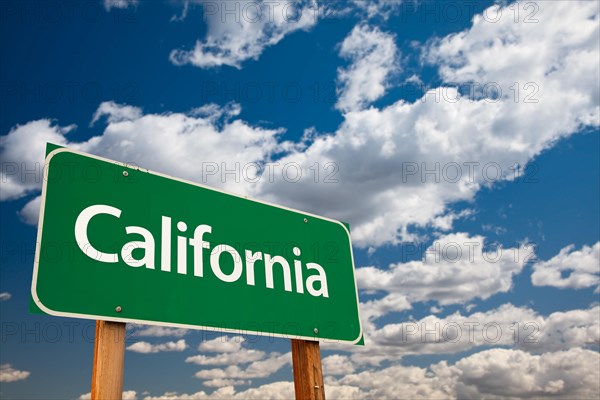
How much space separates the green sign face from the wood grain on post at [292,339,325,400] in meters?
0.15

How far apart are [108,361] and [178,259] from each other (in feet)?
2.83

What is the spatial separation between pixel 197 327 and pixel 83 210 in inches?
44.3

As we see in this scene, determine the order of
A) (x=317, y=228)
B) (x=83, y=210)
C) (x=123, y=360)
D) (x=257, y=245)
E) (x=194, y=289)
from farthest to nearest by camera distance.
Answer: (x=317, y=228) → (x=257, y=245) → (x=194, y=289) → (x=83, y=210) → (x=123, y=360)

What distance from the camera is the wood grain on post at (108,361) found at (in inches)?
116

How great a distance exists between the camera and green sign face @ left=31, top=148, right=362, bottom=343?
313 centimetres

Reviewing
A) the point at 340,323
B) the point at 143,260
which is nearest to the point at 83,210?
the point at 143,260

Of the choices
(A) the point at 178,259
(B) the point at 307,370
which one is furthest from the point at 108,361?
(B) the point at 307,370

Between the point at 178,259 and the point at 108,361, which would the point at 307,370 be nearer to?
the point at 178,259

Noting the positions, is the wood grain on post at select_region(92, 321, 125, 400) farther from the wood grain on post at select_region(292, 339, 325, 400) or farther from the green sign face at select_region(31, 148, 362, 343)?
the wood grain on post at select_region(292, 339, 325, 400)

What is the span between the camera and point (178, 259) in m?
3.62

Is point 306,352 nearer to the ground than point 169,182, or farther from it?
nearer to the ground

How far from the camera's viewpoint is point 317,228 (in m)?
4.79

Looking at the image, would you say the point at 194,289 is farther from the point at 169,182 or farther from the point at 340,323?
the point at 340,323

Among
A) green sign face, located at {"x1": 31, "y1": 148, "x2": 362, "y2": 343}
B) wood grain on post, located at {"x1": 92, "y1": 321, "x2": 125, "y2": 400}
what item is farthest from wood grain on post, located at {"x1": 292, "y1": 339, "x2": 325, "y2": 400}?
wood grain on post, located at {"x1": 92, "y1": 321, "x2": 125, "y2": 400}
